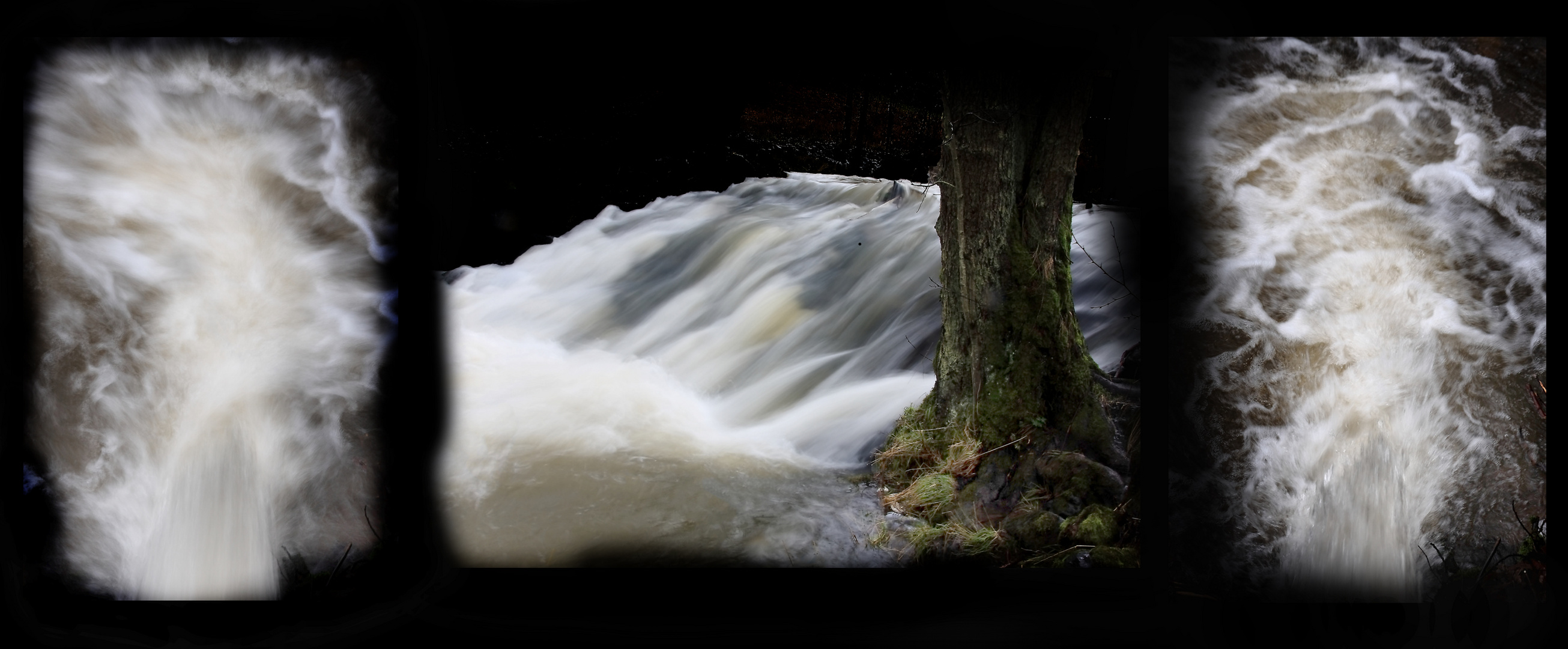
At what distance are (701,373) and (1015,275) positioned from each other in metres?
2.20

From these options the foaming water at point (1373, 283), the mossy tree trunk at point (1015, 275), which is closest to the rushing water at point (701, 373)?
the mossy tree trunk at point (1015, 275)

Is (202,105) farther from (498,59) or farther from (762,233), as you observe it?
(762,233)

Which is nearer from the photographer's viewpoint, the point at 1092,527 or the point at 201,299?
the point at 201,299

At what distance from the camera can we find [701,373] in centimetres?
496

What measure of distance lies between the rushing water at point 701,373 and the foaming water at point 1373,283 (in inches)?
60.8

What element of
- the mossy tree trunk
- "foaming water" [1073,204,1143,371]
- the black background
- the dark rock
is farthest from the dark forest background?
the dark rock

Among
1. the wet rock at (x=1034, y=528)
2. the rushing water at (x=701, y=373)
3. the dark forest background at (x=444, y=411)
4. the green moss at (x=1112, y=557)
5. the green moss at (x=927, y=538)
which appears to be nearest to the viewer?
the dark forest background at (x=444, y=411)

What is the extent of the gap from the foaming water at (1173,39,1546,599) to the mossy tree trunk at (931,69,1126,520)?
931mm

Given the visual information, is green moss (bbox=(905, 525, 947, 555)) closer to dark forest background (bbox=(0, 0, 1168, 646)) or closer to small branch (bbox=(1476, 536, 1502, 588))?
dark forest background (bbox=(0, 0, 1168, 646))

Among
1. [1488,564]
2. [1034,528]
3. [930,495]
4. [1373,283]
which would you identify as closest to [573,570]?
[930,495]

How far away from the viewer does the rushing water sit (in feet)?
10.7

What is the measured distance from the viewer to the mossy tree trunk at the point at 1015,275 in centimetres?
327

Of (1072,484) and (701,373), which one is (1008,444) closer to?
(1072,484)

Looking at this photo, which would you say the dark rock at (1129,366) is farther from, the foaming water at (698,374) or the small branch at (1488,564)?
the small branch at (1488,564)
